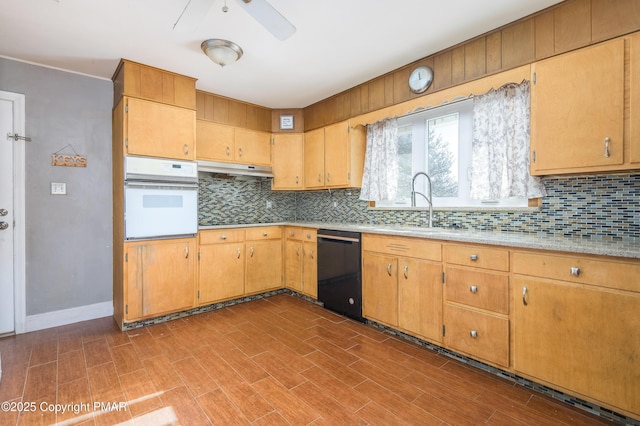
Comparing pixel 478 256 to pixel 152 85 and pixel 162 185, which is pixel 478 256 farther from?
pixel 152 85

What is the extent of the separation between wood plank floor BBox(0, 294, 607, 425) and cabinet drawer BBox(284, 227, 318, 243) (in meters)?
1.07

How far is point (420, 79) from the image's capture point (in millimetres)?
2734

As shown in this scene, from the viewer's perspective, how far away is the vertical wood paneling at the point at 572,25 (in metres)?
1.88

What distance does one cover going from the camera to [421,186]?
10.2 ft

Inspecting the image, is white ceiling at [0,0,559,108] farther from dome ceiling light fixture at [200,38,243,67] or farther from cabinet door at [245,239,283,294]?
cabinet door at [245,239,283,294]

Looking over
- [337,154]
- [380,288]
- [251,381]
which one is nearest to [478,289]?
[380,288]

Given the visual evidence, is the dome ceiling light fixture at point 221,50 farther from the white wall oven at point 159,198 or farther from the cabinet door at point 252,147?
the cabinet door at point 252,147

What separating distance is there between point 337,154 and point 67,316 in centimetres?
333

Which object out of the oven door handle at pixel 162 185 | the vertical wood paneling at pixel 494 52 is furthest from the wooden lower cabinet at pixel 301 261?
the vertical wood paneling at pixel 494 52

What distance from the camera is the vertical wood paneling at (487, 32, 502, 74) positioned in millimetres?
2264

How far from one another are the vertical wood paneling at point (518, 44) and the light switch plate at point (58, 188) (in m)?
4.10

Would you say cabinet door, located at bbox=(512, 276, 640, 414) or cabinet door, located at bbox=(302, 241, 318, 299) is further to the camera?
cabinet door, located at bbox=(302, 241, 318, 299)

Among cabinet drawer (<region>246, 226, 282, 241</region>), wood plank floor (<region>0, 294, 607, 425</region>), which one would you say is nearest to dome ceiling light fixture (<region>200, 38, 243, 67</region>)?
cabinet drawer (<region>246, 226, 282, 241</region>)

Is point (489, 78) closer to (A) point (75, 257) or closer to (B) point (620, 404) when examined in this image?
(B) point (620, 404)
